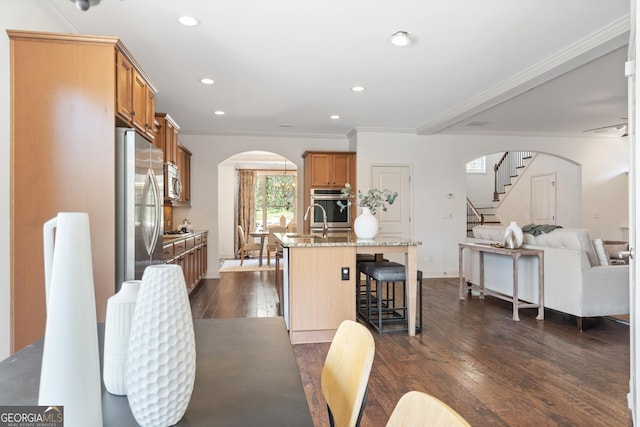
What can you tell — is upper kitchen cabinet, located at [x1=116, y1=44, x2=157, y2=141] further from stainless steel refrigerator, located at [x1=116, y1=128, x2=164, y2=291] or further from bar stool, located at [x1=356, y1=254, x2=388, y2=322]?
bar stool, located at [x1=356, y1=254, x2=388, y2=322]

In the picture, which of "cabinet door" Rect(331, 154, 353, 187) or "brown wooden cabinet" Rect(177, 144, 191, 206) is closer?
"brown wooden cabinet" Rect(177, 144, 191, 206)

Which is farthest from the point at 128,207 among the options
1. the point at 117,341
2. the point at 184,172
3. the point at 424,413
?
the point at 184,172

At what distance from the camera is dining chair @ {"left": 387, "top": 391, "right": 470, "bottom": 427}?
0.66 meters

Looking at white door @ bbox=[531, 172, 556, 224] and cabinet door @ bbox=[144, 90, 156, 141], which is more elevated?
cabinet door @ bbox=[144, 90, 156, 141]

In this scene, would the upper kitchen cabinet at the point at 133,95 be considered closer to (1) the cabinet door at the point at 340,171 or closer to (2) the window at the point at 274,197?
(1) the cabinet door at the point at 340,171

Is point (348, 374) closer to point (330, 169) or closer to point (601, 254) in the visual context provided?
point (601, 254)

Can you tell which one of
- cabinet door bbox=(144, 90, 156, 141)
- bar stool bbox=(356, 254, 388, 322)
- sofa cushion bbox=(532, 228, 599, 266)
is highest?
cabinet door bbox=(144, 90, 156, 141)

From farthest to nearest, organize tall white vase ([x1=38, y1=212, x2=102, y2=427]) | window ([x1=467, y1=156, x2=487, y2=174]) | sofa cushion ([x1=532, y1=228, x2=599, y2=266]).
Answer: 1. window ([x1=467, y1=156, x2=487, y2=174])
2. sofa cushion ([x1=532, y1=228, x2=599, y2=266])
3. tall white vase ([x1=38, y1=212, x2=102, y2=427])

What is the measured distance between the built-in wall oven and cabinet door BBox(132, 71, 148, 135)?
12.3ft

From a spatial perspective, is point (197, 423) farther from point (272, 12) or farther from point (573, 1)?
point (573, 1)

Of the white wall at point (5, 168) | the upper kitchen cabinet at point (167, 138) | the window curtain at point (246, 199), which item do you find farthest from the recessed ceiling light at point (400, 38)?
the window curtain at point (246, 199)

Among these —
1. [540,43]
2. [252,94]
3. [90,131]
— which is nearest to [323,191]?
[252,94]

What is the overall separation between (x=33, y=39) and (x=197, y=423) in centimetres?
272

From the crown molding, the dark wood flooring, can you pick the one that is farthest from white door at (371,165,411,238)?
the dark wood flooring
